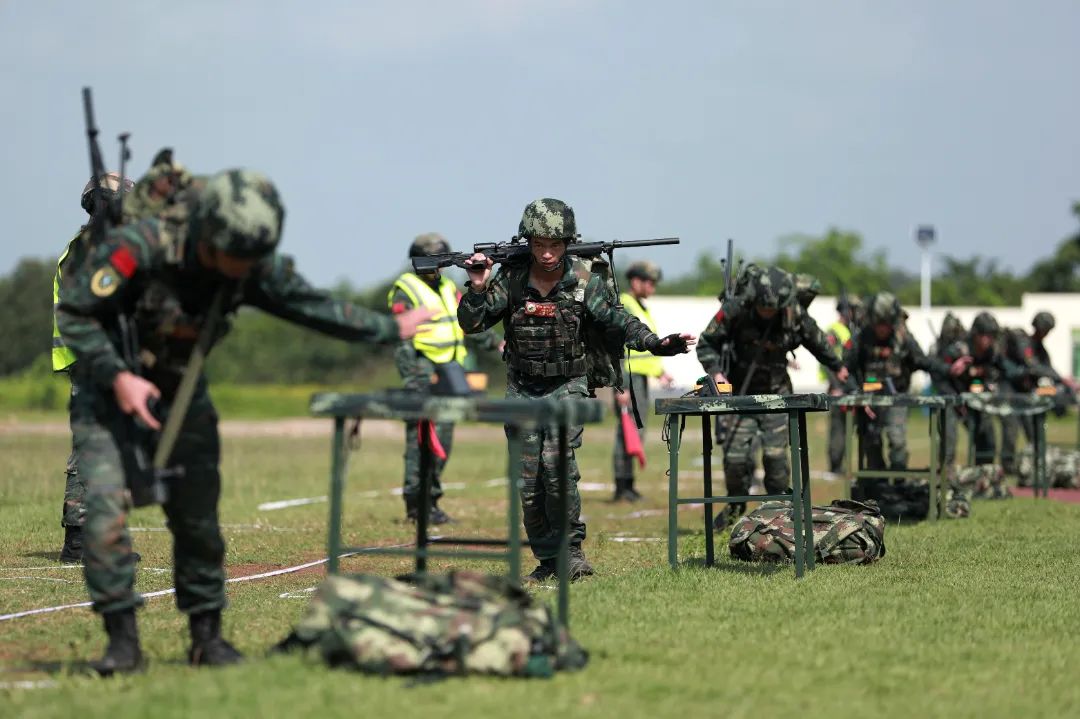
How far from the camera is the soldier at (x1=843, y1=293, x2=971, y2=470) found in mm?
15727

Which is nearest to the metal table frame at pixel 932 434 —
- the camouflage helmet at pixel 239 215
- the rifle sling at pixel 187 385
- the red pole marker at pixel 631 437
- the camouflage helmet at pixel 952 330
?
the red pole marker at pixel 631 437

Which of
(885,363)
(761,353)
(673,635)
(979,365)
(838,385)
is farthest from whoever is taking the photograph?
(979,365)

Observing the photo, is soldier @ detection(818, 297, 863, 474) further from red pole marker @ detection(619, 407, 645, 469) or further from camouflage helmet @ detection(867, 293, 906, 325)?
red pole marker @ detection(619, 407, 645, 469)

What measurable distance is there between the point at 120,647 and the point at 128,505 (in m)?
0.59

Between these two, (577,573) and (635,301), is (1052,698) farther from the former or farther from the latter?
(635,301)

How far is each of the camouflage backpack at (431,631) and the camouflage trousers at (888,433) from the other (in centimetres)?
1012

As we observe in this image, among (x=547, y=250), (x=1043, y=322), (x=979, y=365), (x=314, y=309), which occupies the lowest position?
(x=314, y=309)

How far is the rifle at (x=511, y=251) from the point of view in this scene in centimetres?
997

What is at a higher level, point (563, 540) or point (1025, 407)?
point (1025, 407)

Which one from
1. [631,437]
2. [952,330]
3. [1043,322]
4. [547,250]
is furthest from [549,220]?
[1043,322]

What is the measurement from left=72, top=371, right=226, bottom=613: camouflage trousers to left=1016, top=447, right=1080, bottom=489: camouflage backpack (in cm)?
1495

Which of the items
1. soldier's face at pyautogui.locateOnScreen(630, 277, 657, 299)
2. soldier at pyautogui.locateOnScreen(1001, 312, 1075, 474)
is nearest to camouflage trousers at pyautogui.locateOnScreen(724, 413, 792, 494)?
soldier's face at pyautogui.locateOnScreen(630, 277, 657, 299)

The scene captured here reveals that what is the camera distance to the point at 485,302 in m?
9.77

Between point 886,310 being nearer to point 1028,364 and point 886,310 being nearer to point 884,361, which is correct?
point 884,361
